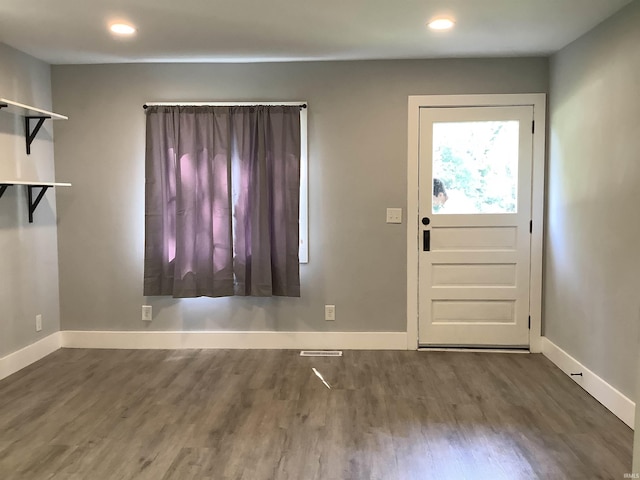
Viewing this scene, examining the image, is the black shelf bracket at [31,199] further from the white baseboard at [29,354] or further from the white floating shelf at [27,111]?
the white baseboard at [29,354]

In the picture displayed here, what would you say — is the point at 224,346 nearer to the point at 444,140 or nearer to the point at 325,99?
the point at 325,99

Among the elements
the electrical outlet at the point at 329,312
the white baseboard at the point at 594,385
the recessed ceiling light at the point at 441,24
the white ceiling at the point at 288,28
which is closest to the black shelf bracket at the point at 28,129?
the white ceiling at the point at 288,28

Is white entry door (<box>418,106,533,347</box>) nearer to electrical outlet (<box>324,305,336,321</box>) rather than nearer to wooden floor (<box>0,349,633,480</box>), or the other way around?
wooden floor (<box>0,349,633,480</box>)

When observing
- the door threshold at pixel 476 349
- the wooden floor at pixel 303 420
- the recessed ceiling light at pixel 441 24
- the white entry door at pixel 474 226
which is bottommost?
the wooden floor at pixel 303 420

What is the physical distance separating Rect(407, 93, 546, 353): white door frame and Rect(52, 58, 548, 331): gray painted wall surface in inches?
2.4

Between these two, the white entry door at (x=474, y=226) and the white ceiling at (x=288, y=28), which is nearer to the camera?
the white ceiling at (x=288, y=28)

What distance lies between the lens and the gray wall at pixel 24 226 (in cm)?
352

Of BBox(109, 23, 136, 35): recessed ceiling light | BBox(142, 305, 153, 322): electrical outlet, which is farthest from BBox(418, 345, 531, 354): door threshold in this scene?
BBox(109, 23, 136, 35): recessed ceiling light

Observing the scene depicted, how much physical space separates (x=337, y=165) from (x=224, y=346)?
179 cm

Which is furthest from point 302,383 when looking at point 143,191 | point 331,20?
point 331,20

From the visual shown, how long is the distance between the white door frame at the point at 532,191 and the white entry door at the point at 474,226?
0.04 metres

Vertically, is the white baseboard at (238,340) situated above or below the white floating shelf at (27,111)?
below

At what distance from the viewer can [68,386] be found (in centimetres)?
336

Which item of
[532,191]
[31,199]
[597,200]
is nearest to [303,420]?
[597,200]
